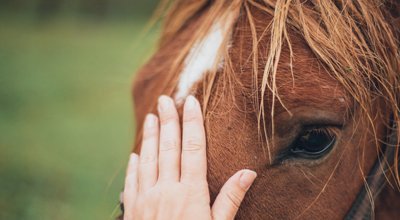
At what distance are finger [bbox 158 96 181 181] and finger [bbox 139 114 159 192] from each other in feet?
0.12

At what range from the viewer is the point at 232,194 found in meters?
1.37

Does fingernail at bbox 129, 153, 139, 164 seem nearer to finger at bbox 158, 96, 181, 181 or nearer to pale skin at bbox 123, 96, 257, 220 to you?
pale skin at bbox 123, 96, 257, 220

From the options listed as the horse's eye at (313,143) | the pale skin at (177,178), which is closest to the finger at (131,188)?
the pale skin at (177,178)

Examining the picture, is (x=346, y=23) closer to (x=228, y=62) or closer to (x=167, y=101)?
(x=228, y=62)

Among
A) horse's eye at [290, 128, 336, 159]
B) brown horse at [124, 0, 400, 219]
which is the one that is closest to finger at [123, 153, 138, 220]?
brown horse at [124, 0, 400, 219]

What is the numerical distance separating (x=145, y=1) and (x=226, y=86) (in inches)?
372

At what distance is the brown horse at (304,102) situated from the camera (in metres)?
1.43

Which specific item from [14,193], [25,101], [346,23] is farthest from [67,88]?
[346,23]

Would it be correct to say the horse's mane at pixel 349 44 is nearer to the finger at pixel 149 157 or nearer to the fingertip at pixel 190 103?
the fingertip at pixel 190 103

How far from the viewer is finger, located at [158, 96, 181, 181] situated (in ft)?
4.60

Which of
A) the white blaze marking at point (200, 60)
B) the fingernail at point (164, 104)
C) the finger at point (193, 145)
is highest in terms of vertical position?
the white blaze marking at point (200, 60)

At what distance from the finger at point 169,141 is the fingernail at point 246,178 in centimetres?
20

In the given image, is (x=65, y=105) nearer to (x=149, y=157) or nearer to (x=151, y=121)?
(x=151, y=121)

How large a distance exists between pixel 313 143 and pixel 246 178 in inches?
10.2
